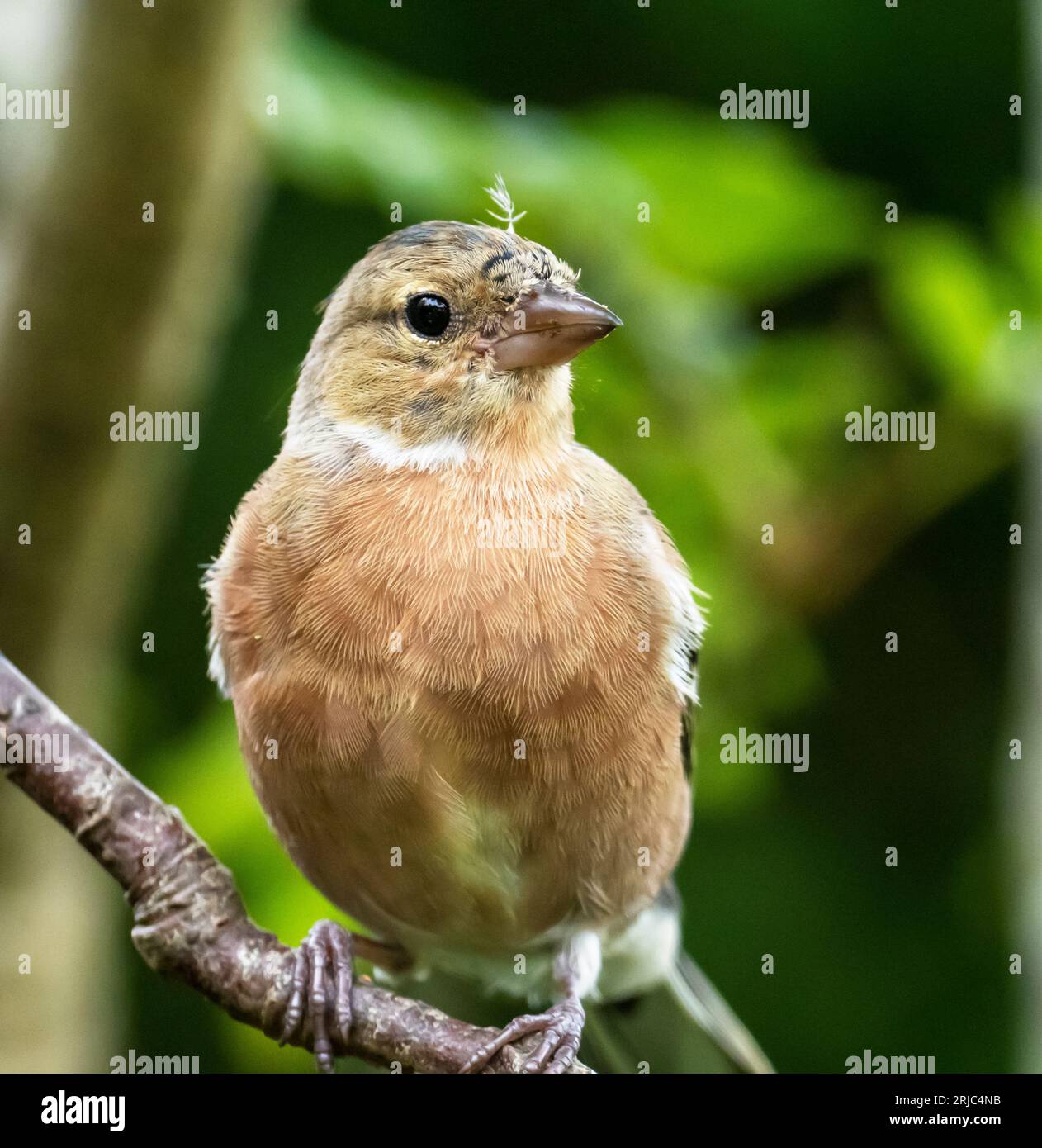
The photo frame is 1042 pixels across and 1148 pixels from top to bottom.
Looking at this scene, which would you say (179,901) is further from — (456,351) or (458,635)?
(456,351)

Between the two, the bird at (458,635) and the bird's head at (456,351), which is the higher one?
the bird's head at (456,351)

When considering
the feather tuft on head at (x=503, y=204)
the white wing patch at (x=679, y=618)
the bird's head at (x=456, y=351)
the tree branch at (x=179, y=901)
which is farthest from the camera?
the feather tuft on head at (x=503, y=204)

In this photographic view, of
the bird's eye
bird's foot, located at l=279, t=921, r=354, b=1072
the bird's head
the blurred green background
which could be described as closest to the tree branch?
bird's foot, located at l=279, t=921, r=354, b=1072

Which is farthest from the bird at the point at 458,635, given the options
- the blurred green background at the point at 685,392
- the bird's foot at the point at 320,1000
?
the blurred green background at the point at 685,392

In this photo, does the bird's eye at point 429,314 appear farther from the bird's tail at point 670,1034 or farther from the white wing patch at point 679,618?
the bird's tail at point 670,1034

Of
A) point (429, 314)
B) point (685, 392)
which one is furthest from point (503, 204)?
point (685, 392)

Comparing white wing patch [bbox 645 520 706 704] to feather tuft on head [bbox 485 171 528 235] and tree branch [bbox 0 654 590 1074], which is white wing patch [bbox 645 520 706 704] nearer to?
feather tuft on head [bbox 485 171 528 235]
